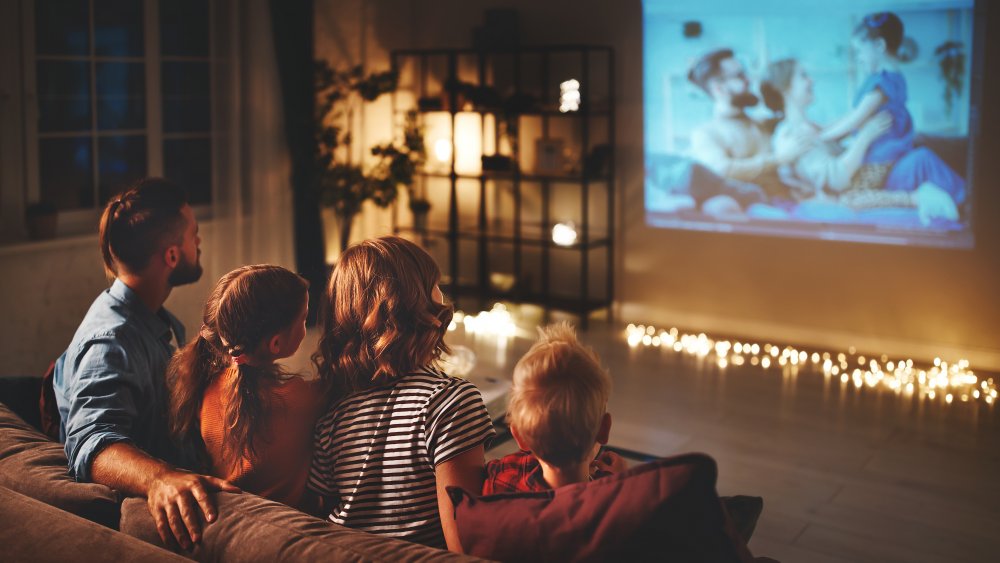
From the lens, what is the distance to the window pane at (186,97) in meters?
5.59

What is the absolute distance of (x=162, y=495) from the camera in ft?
5.21

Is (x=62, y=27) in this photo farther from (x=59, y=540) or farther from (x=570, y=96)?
(x=59, y=540)

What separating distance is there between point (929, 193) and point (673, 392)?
1.81 metres

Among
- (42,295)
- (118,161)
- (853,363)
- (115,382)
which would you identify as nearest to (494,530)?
(115,382)

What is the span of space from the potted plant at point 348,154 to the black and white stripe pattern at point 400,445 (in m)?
4.60

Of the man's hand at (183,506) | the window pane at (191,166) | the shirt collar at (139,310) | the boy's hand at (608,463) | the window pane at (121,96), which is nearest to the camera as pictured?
the man's hand at (183,506)

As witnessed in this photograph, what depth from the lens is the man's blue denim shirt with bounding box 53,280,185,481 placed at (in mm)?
1840

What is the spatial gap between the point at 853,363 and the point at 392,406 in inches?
162

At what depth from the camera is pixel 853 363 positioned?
529 centimetres

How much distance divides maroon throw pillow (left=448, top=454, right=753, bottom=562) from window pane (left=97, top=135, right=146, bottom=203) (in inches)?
173

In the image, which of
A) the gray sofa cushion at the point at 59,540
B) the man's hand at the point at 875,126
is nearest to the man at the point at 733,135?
the man's hand at the point at 875,126

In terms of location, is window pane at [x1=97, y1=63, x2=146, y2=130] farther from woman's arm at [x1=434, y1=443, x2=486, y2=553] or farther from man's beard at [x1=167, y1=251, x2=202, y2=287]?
woman's arm at [x1=434, y1=443, x2=486, y2=553]

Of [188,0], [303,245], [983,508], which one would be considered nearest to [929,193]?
[983,508]

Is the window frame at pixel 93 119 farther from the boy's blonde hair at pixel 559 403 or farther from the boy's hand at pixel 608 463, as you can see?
the boy's blonde hair at pixel 559 403
